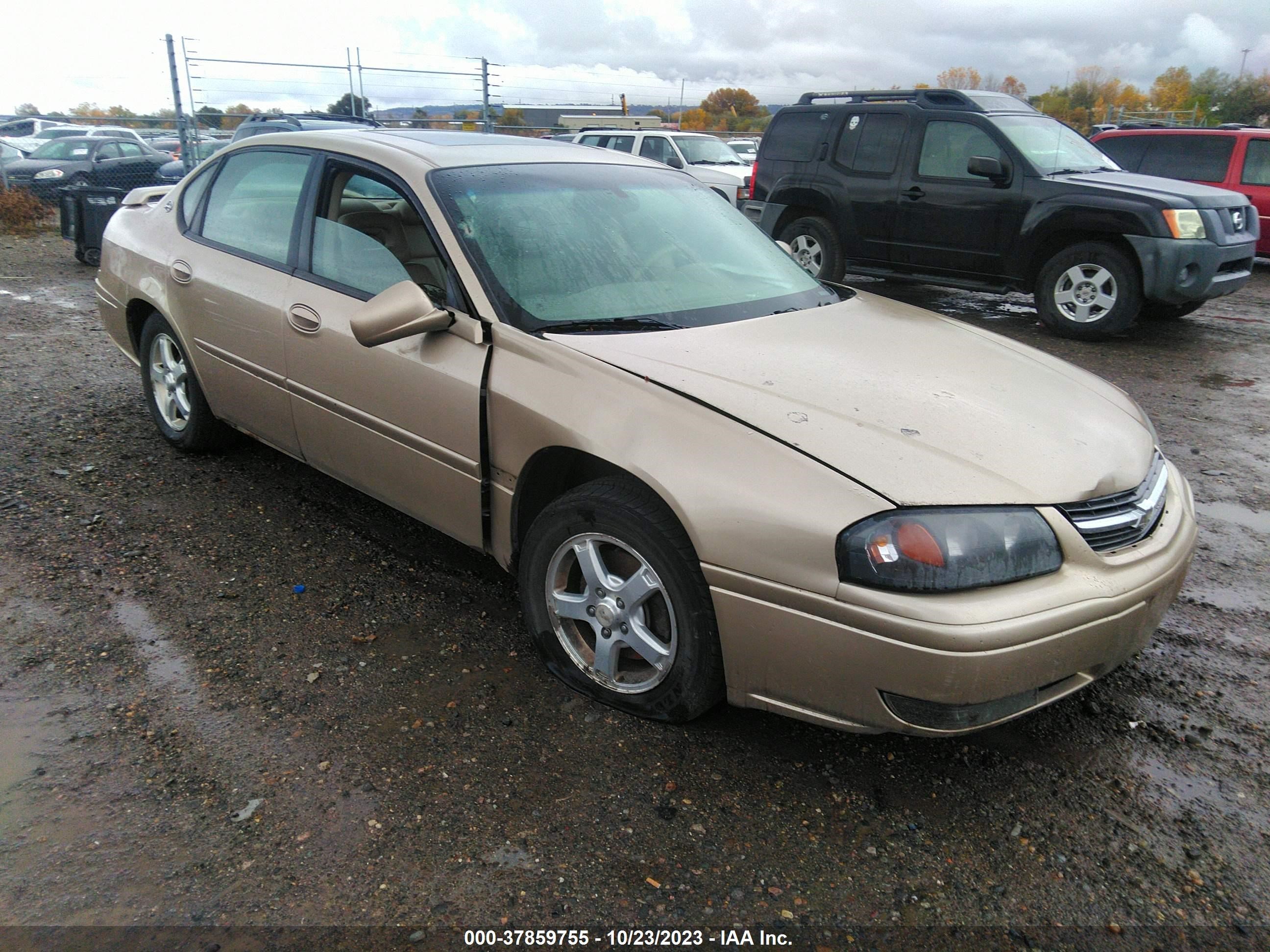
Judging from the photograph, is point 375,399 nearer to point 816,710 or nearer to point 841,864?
point 816,710

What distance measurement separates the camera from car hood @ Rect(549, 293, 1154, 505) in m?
2.26

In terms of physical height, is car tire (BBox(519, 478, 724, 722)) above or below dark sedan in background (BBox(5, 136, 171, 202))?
below

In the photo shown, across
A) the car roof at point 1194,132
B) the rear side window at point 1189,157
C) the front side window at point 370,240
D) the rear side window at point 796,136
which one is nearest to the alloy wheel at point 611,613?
the front side window at point 370,240

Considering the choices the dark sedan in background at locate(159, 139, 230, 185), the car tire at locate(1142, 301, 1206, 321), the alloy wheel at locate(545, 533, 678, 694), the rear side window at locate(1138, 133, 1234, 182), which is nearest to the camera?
the alloy wheel at locate(545, 533, 678, 694)

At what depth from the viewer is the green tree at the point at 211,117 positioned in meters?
15.6

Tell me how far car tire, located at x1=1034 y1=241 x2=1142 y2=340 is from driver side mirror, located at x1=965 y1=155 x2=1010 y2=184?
0.82 m

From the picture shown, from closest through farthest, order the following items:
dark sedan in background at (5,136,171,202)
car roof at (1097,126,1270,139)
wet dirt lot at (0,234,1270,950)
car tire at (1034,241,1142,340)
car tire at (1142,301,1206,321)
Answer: wet dirt lot at (0,234,1270,950)
car tire at (1034,241,1142,340)
car tire at (1142,301,1206,321)
car roof at (1097,126,1270,139)
dark sedan in background at (5,136,171,202)

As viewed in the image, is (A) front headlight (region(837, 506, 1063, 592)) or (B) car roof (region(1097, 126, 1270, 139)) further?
(B) car roof (region(1097, 126, 1270, 139))

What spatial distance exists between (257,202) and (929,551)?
312 cm

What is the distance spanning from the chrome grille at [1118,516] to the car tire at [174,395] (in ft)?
12.0

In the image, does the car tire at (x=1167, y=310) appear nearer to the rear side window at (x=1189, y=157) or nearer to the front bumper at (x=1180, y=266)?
the front bumper at (x=1180, y=266)

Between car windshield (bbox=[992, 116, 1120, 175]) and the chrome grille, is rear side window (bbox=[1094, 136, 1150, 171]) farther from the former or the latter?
the chrome grille

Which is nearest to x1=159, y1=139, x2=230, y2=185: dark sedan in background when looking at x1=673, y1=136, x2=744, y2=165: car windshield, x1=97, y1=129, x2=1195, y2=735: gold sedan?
x1=673, y1=136, x2=744, y2=165: car windshield

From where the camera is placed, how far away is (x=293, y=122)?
43.4 ft
